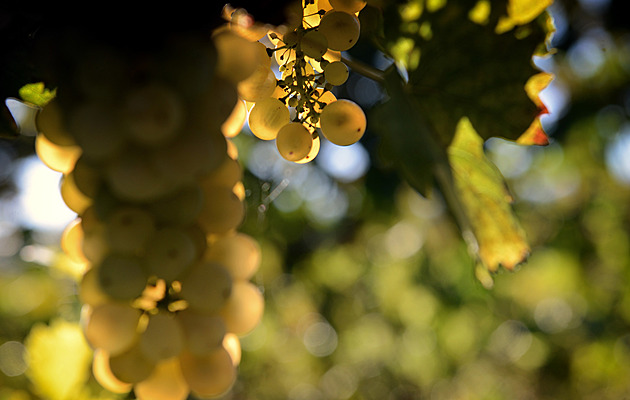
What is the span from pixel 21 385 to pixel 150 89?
869 mm

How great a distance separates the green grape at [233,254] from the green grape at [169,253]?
0.02m

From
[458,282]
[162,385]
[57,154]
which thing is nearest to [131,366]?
[162,385]

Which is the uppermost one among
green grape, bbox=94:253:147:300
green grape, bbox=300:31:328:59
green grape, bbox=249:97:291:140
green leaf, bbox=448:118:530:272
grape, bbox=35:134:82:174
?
green grape, bbox=300:31:328:59

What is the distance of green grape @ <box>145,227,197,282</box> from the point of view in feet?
0.98

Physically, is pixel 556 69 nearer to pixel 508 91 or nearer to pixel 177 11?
pixel 508 91

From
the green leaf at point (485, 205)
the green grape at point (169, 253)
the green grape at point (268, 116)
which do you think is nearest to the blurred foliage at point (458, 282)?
the green leaf at point (485, 205)

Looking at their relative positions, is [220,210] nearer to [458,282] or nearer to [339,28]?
[339,28]

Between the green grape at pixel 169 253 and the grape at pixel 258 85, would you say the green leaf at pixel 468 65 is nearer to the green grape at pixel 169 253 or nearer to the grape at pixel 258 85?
the grape at pixel 258 85

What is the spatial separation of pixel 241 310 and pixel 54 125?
0.16 metres

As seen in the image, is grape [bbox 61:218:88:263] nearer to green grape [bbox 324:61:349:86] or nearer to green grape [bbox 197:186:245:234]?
green grape [bbox 197:186:245:234]

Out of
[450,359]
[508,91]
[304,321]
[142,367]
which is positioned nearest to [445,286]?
[450,359]

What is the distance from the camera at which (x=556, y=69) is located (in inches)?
83.2

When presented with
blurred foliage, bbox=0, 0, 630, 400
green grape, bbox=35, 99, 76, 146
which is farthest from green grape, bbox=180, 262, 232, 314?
blurred foliage, bbox=0, 0, 630, 400

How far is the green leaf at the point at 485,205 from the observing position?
516mm
